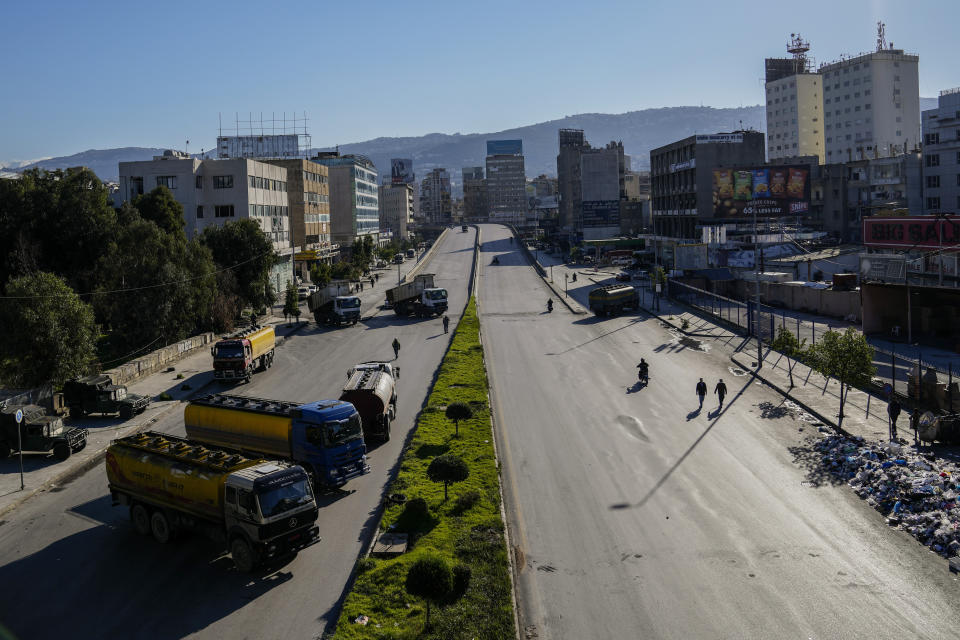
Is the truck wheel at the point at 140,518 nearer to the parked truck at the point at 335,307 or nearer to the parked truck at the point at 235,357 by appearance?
the parked truck at the point at 235,357

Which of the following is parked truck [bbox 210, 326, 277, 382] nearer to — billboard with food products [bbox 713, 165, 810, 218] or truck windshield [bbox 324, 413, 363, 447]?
truck windshield [bbox 324, 413, 363, 447]

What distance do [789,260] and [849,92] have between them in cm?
9848

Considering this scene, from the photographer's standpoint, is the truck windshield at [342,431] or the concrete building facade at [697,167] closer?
the truck windshield at [342,431]

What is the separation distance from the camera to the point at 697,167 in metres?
102

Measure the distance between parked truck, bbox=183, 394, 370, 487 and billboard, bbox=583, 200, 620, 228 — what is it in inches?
4824

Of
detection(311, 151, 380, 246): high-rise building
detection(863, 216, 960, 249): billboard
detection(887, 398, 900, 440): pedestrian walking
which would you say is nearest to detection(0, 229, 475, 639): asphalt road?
detection(887, 398, 900, 440): pedestrian walking

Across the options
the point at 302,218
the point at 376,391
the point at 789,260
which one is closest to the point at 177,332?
the point at 376,391

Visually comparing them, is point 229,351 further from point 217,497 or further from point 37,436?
point 217,497

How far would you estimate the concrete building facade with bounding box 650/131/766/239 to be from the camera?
331 feet

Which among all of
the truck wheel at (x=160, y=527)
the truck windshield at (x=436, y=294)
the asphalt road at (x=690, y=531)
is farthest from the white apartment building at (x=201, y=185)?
the truck wheel at (x=160, y=527)

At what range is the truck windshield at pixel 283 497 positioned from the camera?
661 inches

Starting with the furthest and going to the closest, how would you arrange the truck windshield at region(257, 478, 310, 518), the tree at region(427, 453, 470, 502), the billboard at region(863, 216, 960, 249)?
1. the billboard at region(863, 216, 960, 249)
2. the tree at region(427, 453, 470, 502)
3. the truck windshield at region(257, 478, 310, 518)

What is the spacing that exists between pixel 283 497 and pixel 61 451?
48.9ft

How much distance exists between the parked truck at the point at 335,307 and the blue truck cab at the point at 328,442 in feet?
128
